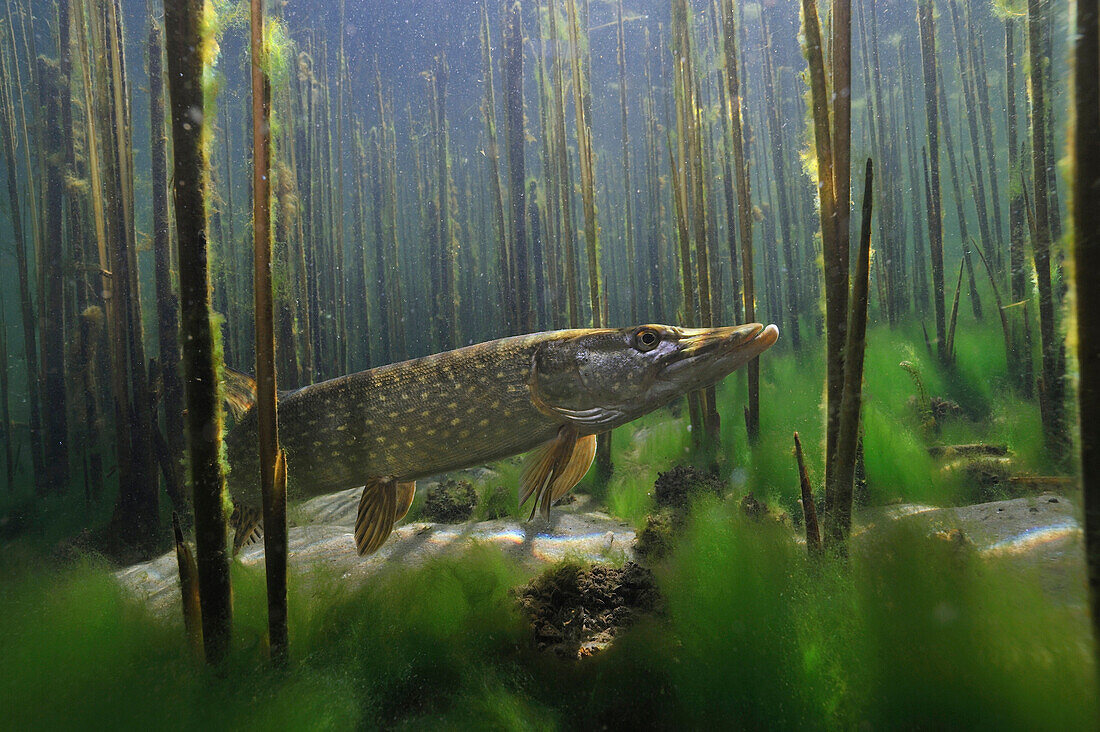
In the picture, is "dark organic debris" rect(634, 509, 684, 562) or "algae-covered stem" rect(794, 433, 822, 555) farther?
"dark organic debris" rect(634, 509, 684, 562)

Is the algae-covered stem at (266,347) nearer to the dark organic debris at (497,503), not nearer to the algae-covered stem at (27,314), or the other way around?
the dark organic debris at (497,503)

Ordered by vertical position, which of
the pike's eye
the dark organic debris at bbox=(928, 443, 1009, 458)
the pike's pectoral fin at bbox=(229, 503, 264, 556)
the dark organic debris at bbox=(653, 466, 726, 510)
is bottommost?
the dark organic debris at bbox=(653, 466, 726, 510)

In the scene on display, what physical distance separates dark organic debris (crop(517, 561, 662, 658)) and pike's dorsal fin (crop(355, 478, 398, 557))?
747 millimetres

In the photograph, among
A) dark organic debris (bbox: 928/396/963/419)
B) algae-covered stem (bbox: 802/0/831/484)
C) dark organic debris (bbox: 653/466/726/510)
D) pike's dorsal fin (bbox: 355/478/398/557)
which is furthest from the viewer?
dark organic debris (bbox: 928/396/963/419)

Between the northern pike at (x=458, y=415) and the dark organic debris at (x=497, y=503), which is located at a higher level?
the northern pike at (x=458, y=415)

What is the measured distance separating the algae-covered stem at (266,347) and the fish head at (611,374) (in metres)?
1.31

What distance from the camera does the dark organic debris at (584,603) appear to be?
1995mm

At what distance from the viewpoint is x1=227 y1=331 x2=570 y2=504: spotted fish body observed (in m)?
2.50

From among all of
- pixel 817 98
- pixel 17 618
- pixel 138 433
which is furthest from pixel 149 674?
pixel 138 433

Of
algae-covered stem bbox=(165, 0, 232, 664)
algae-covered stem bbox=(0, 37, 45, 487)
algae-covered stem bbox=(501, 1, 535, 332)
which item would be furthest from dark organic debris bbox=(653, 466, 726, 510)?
algae-covered stem bbox=(0, 37, 45, 487)

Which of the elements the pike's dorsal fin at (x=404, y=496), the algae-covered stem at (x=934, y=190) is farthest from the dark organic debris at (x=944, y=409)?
the pike's dorsal fin at (x=404, y=496)

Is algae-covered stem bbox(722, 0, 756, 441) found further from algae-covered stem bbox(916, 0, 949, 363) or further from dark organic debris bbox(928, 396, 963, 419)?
algae-covered stem bbox(916, 0, 949, 363)

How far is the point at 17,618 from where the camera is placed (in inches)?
66.8

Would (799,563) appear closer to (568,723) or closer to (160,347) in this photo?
(568,723)
